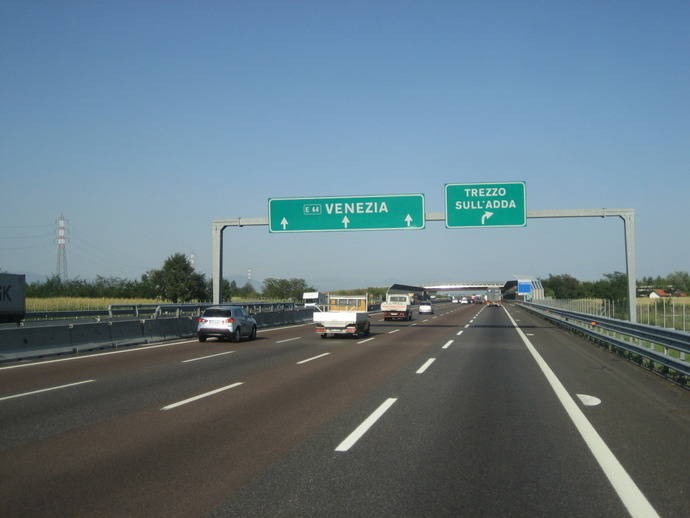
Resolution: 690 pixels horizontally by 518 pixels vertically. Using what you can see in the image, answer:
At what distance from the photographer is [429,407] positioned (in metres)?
9.60

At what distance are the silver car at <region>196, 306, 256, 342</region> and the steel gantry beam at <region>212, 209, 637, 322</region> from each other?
6.61 m

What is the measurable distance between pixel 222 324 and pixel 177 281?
6946 cm

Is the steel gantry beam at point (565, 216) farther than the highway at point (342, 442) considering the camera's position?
Yes

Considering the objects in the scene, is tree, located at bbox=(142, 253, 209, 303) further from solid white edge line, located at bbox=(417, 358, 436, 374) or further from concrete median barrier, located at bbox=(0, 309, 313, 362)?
solid white edge line, located at bbox=(417, 358, 436, 374)

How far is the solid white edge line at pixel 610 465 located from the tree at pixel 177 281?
83.8 m

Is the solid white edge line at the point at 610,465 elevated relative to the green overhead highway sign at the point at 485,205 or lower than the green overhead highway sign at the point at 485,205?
lower

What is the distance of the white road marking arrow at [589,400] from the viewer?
397 inches

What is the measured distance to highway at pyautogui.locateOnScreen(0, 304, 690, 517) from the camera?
16.8 ft

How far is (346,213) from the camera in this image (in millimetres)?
29594

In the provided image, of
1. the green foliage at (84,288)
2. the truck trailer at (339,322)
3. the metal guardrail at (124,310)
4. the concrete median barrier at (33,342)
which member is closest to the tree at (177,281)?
the green foliage at (84,288)

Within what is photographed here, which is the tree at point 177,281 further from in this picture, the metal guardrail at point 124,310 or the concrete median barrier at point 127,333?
the concrete median barrier at point 127,333

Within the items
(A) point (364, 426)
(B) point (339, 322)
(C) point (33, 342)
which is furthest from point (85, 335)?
(A) point (364, 426)

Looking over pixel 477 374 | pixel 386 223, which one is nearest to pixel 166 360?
pixel 477 374

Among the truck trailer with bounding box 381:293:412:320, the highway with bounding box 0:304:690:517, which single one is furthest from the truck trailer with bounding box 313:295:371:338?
the truck trailer with bounding box 381:293:412:320
